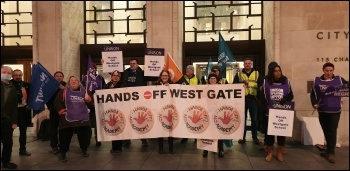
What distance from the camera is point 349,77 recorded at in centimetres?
744

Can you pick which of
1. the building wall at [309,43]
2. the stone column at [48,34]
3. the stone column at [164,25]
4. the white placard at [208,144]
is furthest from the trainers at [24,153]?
the building wall at [309,43]

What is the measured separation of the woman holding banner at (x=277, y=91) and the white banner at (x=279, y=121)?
0.17 metres

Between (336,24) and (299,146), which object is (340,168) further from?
(336,24)

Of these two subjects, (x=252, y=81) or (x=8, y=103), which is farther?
(x=252, y=81)

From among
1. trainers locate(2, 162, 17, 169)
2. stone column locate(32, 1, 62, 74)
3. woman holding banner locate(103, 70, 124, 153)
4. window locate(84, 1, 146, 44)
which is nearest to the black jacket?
trainers locate(2, 162, 17, 169)

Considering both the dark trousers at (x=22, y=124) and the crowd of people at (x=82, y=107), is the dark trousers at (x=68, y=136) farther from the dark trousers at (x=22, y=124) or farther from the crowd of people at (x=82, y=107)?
the dark trousers at (x=22, y=124)

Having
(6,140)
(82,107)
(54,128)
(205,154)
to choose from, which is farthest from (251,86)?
(6,140)

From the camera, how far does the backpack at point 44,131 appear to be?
827 centimetres

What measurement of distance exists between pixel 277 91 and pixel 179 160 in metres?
2.26

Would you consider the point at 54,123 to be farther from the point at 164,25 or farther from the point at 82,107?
the point at 164,25

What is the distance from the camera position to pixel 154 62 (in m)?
7.29

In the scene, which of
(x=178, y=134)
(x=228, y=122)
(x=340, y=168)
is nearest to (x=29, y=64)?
(x=178, y=134)

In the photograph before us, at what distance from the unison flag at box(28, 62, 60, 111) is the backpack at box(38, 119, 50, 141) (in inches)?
74.6

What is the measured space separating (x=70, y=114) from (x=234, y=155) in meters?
3.32
